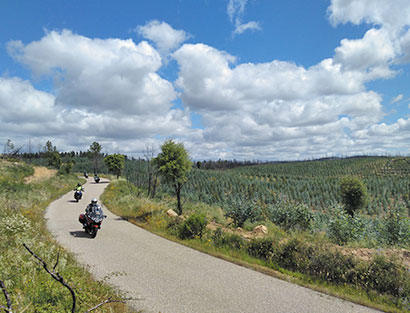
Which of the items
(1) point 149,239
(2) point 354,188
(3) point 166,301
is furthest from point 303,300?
(2) point 354,188

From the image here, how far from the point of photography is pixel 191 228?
34.0ft

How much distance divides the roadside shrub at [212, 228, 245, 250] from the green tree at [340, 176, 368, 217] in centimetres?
2289

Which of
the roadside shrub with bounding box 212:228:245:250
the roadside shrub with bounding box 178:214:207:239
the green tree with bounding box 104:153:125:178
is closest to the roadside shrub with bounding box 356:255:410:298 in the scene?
the roadside shrub with bounding box 212:228:245:250

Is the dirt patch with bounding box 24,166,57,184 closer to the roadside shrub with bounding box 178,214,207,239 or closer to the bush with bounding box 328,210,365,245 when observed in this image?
the roadside shrub with bounding box 178,214,207,239

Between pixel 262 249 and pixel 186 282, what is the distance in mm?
3145

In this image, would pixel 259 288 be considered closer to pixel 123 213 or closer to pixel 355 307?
pixel 355 307

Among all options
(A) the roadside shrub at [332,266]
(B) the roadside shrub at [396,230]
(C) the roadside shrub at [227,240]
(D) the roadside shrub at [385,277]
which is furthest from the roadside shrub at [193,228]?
(B) the roadside shrub at [396,230]

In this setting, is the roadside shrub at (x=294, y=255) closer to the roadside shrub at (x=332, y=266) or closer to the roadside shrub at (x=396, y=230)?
the roadside shrub at (x=332, y=266)

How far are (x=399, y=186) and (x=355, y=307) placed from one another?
2146 inches

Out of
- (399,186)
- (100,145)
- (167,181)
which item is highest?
(100,145)

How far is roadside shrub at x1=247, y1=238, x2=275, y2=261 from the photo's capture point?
26.1ft

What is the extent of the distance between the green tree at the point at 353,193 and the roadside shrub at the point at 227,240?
22.9m

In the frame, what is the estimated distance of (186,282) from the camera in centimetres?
605

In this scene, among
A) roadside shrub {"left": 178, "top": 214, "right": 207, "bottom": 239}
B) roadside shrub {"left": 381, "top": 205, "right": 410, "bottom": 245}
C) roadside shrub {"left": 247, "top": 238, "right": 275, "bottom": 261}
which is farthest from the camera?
roadside shrub {"left": 178, "top": 214, "right": 207, "bottom": 239}
